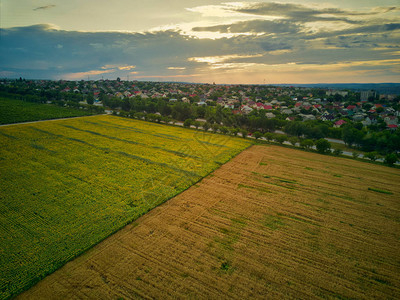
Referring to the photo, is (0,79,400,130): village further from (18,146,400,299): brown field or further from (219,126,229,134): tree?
(18,146,400,299): brown field

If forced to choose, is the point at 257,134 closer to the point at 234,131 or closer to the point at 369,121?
the point at 234,131

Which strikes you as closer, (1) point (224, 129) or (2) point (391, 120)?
(1) point (224, 129)

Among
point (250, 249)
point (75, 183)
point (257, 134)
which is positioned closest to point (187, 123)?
point (257, 134)

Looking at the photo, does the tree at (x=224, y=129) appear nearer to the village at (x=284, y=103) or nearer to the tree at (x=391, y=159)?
the village at (x=284, y=103)

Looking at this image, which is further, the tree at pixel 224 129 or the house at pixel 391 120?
the house at pixel 391 120

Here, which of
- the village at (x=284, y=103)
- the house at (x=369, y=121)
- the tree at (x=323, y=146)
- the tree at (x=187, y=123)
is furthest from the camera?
the village at (x=284, y=103)

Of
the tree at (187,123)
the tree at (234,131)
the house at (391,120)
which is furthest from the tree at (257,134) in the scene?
the house at (391,120)

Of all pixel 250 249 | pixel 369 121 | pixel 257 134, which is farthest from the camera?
pixel 369 121
